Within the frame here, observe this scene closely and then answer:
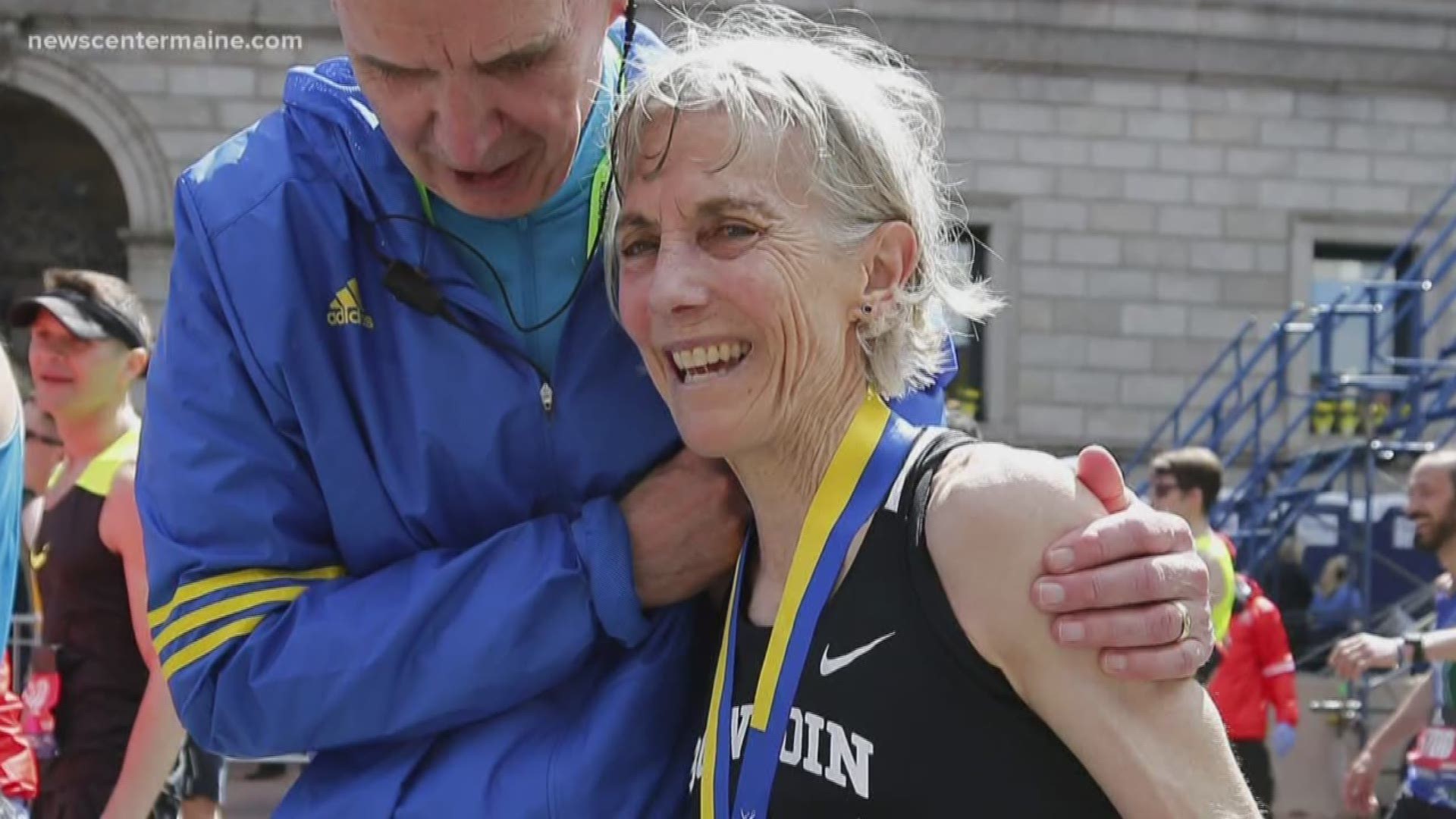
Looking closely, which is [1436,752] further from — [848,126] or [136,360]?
[848,126]

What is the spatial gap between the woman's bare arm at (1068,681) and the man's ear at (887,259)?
304 mm

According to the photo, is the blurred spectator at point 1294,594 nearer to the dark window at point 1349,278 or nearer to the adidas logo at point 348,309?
the dark window at point 1349,278

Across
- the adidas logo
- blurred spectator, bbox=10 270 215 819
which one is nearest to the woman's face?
the adidas logo

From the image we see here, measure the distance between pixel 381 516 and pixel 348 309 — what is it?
24 cm

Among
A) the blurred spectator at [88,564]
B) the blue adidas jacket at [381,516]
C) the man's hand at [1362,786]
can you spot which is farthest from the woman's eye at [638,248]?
the man's hand at [1362,786]

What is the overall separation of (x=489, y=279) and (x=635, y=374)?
8.2 inches

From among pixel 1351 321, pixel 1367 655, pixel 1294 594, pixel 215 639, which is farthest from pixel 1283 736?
pixel 1351 321

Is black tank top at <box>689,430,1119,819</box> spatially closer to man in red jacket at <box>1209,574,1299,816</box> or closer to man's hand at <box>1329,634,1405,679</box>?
man's hand at <box>1329,634,1405,679</box>

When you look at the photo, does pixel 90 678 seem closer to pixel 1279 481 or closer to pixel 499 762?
pixel 499 762

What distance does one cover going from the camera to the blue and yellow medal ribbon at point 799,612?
191 cm

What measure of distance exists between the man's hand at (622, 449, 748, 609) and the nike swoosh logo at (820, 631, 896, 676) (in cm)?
28

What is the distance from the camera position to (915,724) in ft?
6.00

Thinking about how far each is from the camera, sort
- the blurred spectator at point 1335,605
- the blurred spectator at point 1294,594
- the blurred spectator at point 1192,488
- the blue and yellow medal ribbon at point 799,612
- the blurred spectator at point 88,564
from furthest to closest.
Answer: the blurred spectator at point 1294,594
the blurred spectator at point 1335,605
the blurred spectator at point 1192,488
the blurred spectator at point 88,564
the blue and yellow medal ribbon at point 799,612

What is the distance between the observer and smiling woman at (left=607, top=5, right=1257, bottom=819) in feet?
5.93
